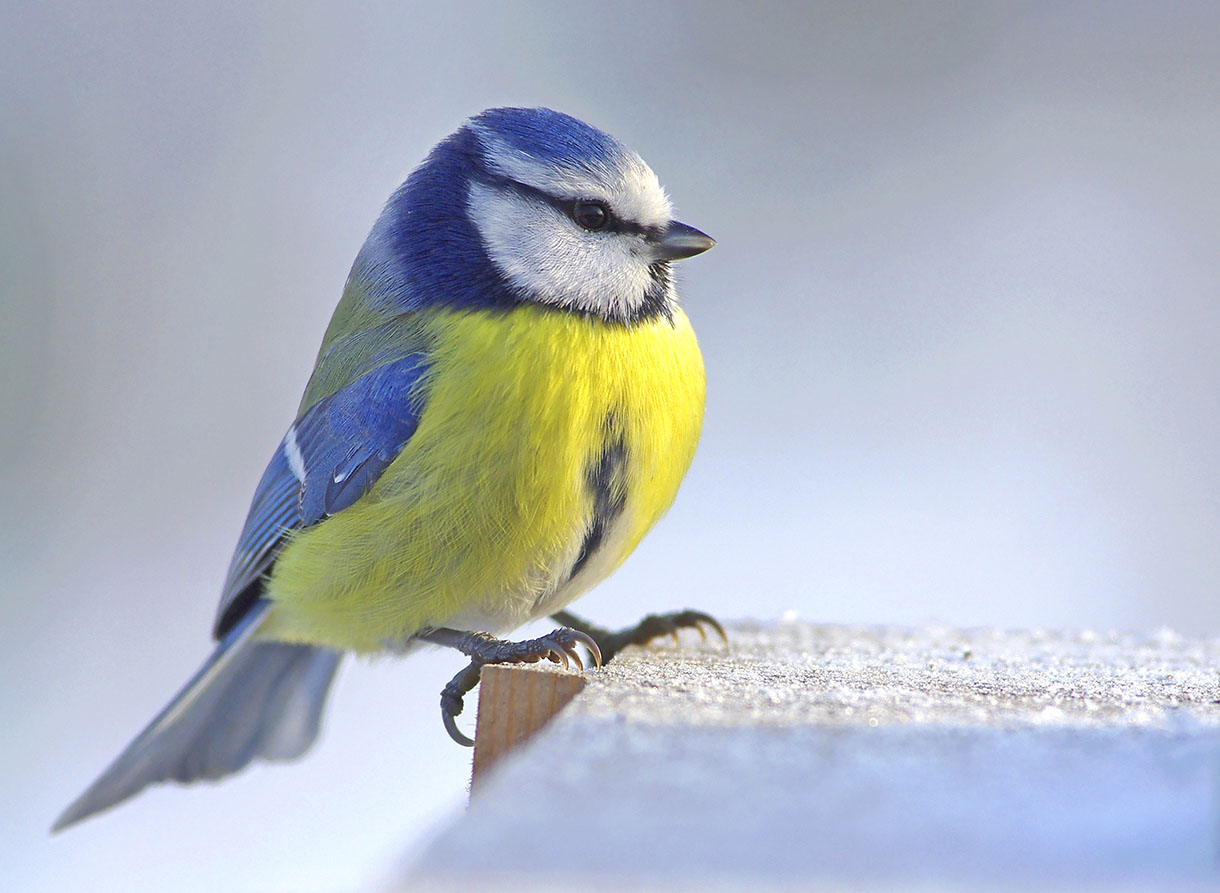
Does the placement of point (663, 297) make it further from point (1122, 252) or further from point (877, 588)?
point (1122, 252)

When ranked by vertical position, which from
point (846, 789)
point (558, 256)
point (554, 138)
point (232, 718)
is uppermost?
point (554, 138)

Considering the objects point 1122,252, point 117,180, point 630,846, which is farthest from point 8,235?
point 630,846

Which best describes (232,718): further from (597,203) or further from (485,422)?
(597,203)

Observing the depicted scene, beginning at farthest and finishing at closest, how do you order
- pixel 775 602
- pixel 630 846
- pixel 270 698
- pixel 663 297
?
pixel 775 602, pixel 270 698, pixel 663 297, pixel 630 846

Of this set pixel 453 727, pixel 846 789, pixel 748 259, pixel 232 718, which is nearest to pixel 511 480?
pixel 453 727

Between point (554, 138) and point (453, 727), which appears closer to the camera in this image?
point (453, 727)

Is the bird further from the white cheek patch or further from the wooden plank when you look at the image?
the wooden plank

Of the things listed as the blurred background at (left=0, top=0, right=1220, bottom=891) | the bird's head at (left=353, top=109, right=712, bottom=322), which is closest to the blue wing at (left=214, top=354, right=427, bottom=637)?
the bird's head at (left=353, top=109, right=712, bottom=322)
